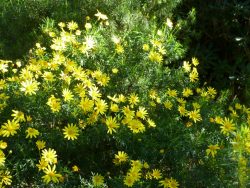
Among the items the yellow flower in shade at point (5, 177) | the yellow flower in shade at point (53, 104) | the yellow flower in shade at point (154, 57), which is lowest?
the yellow flower in shade at point (5, 177)

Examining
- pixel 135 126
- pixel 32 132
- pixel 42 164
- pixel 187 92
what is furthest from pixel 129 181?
pixel 187 92

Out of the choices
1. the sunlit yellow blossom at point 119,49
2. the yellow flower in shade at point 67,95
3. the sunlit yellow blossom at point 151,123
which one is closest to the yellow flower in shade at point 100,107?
the yellow flower in shade at point 67,95

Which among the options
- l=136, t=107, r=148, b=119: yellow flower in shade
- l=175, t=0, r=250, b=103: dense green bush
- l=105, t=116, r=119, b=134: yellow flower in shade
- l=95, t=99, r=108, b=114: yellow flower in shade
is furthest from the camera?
l=175, t=0, r=250, b=103: dense green bush

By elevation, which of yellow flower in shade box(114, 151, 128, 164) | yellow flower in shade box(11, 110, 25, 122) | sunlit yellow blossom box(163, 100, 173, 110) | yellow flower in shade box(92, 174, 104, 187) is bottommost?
yellow flower in shade box(92, 174, 104, 187)

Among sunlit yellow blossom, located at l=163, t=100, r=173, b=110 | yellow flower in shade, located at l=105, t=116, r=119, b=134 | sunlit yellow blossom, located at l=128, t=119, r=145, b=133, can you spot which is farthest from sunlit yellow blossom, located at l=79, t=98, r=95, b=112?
sunlit yellow blossom, located at l=163, t=100, r=173, b=110

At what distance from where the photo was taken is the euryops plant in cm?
249

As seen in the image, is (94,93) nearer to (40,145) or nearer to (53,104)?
(53,104)

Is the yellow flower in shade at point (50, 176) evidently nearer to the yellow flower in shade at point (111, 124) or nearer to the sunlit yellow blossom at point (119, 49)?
the yellow flower in shade at point (111, 124)

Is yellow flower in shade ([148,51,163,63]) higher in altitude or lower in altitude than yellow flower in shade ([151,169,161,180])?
higher

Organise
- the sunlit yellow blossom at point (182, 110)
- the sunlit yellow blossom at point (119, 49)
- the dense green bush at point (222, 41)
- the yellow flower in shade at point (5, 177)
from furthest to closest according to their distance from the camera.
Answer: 1. the dense green bush at point (222, 41)
2. the sunlit yellow blossom at point (119, 49)
3. the sunlit yellow blossom at point (182, 110)
4. the yellow flower in shade at point (5, 177)

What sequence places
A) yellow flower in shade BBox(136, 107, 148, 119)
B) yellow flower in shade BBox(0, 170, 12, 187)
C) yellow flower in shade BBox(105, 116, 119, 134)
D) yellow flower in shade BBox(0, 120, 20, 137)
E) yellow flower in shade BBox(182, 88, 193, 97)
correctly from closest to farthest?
1. yellow flower in shade BBox(0, 170, 12, 187)
2. yellow flower in shade BBox(0, 120, 20, 137)
3. yellow flower in shade BBox(105, 116, 119, 134)
4. yellow flower in shade BBox(136, 107, 148, 119)
5. yellow flower in shade BBox(182, 88, 193, 97)

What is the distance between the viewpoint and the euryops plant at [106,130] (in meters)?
2.49

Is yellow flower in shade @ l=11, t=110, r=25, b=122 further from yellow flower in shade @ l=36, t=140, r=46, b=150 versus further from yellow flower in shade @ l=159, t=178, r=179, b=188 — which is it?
yellow flower in shade @ l=159, t=178, r=179, b=188

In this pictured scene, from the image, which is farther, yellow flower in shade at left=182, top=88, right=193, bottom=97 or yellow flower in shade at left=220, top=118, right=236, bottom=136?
yellow flower in shade at left=182, top=88, right=193, bottom=97
